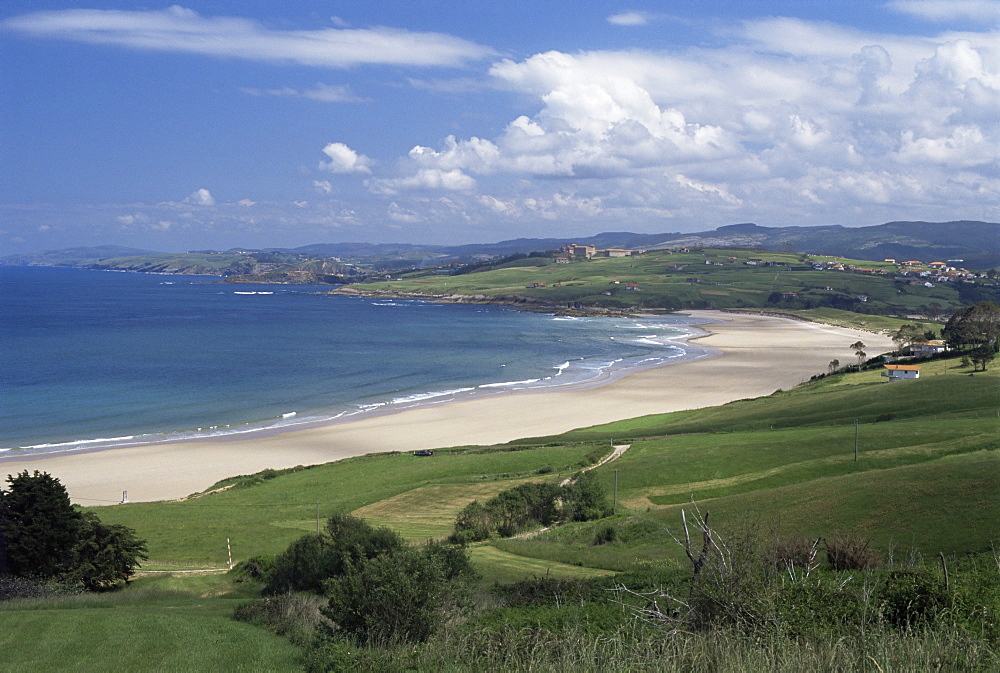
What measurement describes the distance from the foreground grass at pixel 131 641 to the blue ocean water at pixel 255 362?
137 ft

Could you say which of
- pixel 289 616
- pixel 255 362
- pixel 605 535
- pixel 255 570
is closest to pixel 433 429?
pixel 605 535

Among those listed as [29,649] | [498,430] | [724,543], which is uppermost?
[724,543]

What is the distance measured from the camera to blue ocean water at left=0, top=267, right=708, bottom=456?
60125mm

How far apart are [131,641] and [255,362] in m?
80.8

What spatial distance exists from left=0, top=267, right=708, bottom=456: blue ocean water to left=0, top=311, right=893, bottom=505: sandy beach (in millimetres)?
4480

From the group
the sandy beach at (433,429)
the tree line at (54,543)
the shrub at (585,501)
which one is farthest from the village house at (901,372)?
the tree line at (54,543)

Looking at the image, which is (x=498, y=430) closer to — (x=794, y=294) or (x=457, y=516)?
(x=457, y=516)

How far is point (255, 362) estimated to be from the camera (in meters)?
89.8

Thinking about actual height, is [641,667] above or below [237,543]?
above

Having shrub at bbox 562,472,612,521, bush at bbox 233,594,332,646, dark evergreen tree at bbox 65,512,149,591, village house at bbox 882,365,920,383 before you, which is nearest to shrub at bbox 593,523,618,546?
shrub at bbox 562,472,612,521

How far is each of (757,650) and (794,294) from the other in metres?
188

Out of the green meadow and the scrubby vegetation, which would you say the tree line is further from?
the scrubby vegetation

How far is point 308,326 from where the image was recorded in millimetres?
134875

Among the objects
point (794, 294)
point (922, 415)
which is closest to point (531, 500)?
point (922, 415)
